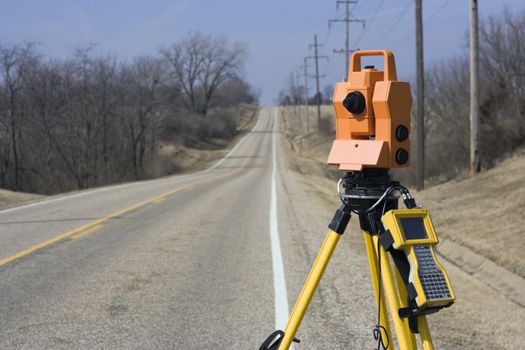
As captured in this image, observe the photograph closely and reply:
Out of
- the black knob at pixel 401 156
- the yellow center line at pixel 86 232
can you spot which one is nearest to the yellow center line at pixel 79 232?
the yellow center line at pixel 86 232

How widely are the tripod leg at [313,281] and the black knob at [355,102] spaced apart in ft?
2.02

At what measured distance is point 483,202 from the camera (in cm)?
→ 1539

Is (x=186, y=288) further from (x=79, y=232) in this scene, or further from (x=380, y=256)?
(x=79, y=232)

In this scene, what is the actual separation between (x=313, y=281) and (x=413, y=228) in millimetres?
632

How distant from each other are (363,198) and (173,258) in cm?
606

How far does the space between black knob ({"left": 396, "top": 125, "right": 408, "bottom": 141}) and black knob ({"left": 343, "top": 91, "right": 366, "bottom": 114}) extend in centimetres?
20

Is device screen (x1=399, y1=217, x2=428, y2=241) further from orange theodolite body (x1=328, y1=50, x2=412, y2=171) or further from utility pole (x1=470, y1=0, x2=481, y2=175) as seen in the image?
utility pole (x1=470, y1=0, x2=481, y2=175)

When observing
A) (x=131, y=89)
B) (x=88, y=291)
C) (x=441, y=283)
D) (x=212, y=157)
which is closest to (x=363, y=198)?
(x=441, y=283)

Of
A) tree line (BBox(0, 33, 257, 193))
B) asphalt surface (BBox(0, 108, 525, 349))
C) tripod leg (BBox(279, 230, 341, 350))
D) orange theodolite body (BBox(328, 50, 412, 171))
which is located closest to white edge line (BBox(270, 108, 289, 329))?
asphalt surface (BBox(0, 108, 525, 349))

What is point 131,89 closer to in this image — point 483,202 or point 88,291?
point 483,202

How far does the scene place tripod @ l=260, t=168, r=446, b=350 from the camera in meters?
2.88

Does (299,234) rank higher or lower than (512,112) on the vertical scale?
lower

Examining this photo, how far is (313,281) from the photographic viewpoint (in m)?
3.25

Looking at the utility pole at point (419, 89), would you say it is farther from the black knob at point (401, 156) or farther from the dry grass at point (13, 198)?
the black knob at point (401, 156)
